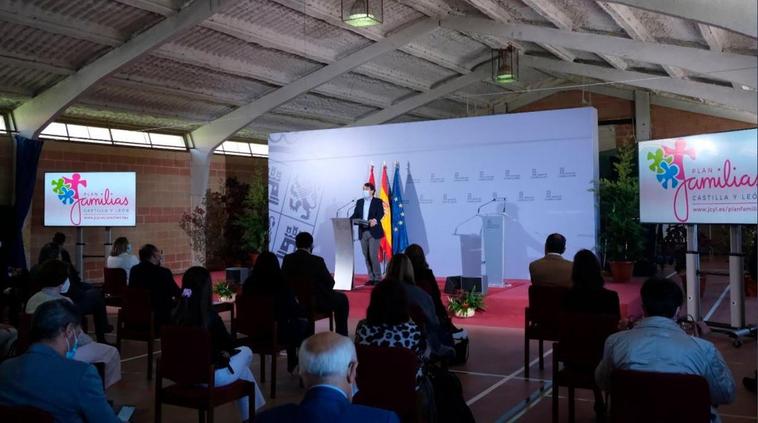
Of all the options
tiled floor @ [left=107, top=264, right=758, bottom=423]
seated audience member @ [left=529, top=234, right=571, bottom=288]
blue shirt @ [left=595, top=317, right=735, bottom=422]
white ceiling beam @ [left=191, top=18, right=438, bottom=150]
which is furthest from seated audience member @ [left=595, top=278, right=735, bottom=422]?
white ceiling beam @ [left=191, top=18, right=438, bottom=150]

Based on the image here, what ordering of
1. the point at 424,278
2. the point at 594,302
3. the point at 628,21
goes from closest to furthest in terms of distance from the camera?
the point at 594,302, the point at 424,278, the point at 628,21

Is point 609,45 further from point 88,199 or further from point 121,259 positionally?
point 88,199

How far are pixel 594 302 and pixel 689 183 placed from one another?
178 centimetres

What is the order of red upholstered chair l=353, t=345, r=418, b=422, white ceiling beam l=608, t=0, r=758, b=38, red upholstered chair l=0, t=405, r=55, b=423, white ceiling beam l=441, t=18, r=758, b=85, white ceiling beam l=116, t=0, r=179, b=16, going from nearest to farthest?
white ceiling beam l=608, t=0, r=758, b=38 → red upholstered chair l=0, t=405, r=55, b=423 → red upholstered chair l=353, t=345, r=418, b=422 → white ceiling beam l=116, t=0, r=179, b=16 → white ceiling beam l=441, t=18, r=758, b=85

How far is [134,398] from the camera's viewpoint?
445cm

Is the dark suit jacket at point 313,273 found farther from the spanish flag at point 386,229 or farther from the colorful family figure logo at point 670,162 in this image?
the spanish flag at point 386,229

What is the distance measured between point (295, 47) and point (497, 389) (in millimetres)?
7551

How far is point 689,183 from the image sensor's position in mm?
5047

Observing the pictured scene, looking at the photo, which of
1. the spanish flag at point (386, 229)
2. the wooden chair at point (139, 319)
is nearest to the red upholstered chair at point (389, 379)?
the wooden chair at point (139, 319)

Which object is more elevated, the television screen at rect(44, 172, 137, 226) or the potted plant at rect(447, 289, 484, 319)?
the television screen at rect(44, 172, 137, 226)

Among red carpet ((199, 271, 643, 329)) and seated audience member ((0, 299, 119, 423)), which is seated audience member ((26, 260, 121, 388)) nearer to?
seated audience member ((0, 299, 119, 423))

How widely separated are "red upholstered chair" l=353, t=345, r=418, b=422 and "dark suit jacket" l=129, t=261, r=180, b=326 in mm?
2922

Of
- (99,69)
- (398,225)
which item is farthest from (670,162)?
(99,69)

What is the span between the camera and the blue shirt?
234 centimetres
